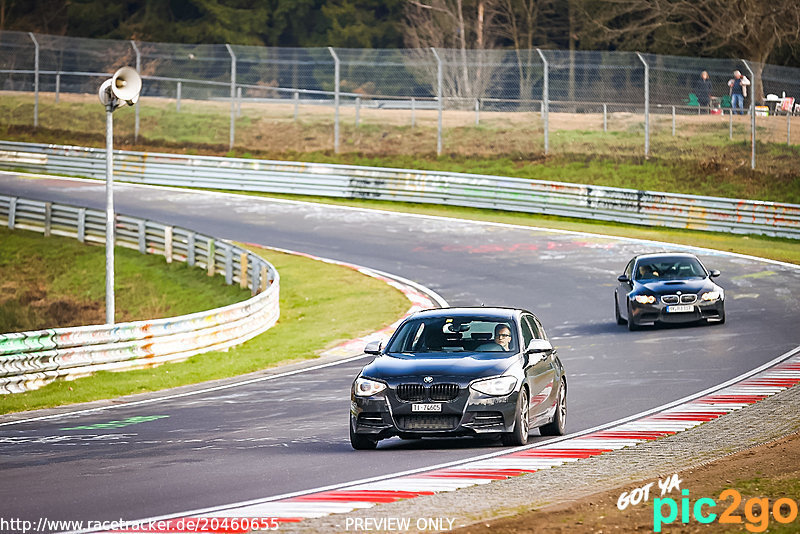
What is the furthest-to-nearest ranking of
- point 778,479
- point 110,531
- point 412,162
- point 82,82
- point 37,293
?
point 82,82 → point 412,162 → point 37,293 → point 778,479 → point 110,531

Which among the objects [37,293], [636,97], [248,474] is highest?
[636,97]

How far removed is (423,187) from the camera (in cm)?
4203

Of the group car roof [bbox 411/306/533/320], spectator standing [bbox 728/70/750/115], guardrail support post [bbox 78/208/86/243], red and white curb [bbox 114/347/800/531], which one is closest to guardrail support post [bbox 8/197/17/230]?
guardrail support post [bbox 78/208/86/243]

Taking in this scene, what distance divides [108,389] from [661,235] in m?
21.5

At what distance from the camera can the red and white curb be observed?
913 centimetres

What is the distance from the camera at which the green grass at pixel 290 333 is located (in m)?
18.3

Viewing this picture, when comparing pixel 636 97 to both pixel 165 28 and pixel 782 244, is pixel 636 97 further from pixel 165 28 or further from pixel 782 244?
pixel 165 28

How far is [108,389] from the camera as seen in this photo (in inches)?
725

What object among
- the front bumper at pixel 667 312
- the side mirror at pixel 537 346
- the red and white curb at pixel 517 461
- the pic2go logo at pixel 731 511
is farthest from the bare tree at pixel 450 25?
the pic2go logo at pixel 731 511

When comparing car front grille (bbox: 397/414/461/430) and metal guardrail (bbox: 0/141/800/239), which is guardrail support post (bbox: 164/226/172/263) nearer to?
metal guardrail (bbox: 0/141/800/239)

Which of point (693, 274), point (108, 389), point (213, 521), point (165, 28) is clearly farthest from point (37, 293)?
point (165, 28)

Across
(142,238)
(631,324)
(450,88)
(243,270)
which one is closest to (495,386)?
(631,324)

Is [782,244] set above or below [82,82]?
below

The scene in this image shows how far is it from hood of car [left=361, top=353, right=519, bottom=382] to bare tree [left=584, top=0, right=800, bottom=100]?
131 feet
